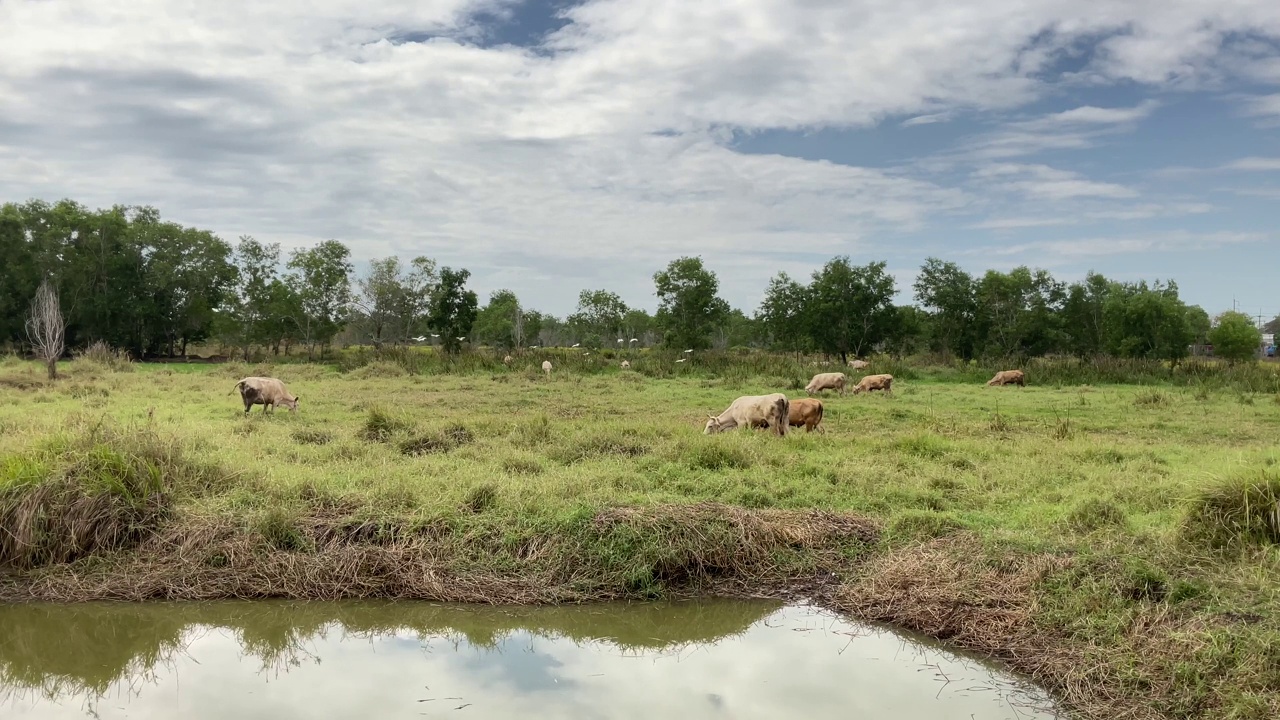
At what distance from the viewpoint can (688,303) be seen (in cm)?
5400

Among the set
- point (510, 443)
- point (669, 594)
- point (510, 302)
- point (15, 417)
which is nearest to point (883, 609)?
point (669, 594)

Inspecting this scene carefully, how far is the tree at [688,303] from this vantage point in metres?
53.8

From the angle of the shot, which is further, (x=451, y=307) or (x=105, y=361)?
(x=451, y=307)

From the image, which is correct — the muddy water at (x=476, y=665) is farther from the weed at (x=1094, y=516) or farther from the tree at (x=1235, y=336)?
the tree at (x=1235, y=336)

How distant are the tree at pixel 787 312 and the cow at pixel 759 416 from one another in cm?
3861

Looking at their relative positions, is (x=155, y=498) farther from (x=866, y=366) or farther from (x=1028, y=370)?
(x=1028, y=370)

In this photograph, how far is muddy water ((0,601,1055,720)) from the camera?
5.31 meters

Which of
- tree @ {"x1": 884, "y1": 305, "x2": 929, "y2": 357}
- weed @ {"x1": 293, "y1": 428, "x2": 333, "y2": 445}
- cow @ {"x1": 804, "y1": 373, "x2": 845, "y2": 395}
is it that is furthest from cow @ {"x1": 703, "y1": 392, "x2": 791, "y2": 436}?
tree @ {"x1": 884, "y1": 305, "x2": 929, "y2": 357}

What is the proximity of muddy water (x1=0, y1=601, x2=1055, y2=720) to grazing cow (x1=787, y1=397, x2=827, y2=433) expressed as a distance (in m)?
8.61

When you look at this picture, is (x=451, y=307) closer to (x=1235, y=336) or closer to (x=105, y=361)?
(x=105, y=361)

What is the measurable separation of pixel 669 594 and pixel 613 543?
0.65m

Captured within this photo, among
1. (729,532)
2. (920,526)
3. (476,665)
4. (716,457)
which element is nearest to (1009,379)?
(716,457)

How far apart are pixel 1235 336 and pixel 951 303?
20330 mm

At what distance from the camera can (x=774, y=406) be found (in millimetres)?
14656
